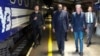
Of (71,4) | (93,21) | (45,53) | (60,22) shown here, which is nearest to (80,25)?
(60,22)

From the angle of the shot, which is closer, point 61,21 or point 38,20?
point 61,21

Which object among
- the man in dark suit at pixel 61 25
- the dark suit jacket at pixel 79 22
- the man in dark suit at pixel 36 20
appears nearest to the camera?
the dark suit jacket at pixel 79 22

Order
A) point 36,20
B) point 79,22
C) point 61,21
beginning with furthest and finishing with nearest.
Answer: point 36,20
point 61,21
point 79,22

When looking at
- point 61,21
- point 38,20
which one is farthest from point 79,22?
point 38,20

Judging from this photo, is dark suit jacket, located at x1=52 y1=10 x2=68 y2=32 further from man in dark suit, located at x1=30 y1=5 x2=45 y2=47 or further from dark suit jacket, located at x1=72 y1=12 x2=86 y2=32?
man in dark suit, located at x1=30 y1=5 x2=45 y2=47

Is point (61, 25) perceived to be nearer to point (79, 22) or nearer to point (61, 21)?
point (61, 21)

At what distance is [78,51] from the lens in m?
13.9

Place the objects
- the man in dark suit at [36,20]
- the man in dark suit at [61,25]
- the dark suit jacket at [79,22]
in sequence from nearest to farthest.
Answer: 1. the dark suit jacket at [79,22]
2. the man in dark suit at [61,25]
3. the man in dark suit at [36,20]

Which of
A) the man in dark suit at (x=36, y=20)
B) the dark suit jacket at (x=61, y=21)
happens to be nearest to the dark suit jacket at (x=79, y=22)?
the dark suit jacket at (x=61, y=21)

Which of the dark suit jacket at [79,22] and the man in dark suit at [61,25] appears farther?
the man in dark suit at [61,25]

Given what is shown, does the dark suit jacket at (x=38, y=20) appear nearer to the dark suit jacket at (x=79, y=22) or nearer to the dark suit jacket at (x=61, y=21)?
the dark suit jacket at (x=61, y=21)

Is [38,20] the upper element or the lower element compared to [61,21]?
lower

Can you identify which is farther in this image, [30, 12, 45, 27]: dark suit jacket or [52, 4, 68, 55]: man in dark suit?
[30, 12, 45, 27]: dark suit jacket

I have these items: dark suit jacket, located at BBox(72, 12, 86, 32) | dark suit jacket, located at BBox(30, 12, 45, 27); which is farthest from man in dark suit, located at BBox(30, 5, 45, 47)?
dark suit jacket, located at BBox(72, 12, 86, 32)
